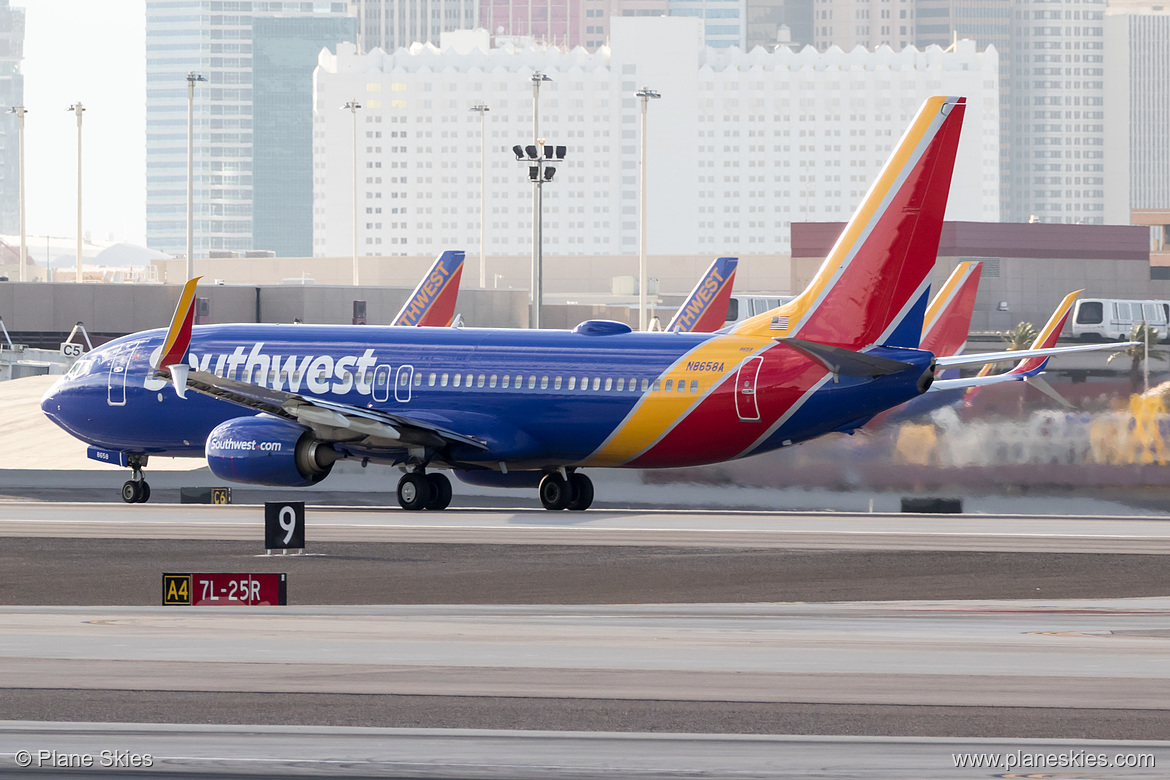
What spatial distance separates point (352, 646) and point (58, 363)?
7031 cm

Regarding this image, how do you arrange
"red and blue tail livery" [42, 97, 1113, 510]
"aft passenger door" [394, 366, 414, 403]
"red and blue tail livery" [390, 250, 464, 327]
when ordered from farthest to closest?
"red and blue tail livery" [390, 250, 464, 327] < "aft passenger door" [394, 366, 414, 403] < "red and blue tail livery" [42, 97, 1113, 510]

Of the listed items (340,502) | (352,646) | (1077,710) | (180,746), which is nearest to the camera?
(180,746)

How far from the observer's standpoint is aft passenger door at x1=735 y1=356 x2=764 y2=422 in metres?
31.8

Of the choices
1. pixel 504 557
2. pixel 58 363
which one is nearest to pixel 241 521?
pixel 504 557

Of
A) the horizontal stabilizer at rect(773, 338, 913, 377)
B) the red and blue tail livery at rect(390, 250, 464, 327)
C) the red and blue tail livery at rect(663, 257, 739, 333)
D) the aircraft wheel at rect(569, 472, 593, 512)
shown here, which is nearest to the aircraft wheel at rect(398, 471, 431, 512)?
the aircraft wheel at rect(569, 472, 593, 512)

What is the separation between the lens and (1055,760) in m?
11.0

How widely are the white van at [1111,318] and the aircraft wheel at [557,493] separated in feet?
219

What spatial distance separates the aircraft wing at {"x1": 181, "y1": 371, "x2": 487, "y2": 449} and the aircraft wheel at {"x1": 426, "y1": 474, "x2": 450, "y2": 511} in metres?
1.31

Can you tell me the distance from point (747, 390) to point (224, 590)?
551 inches

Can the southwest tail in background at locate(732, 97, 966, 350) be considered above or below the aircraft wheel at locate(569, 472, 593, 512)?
above

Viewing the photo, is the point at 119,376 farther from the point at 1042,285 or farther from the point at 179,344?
the point at 1042,285

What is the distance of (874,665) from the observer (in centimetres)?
1537

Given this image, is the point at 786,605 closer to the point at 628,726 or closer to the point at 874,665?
the point at 874,665

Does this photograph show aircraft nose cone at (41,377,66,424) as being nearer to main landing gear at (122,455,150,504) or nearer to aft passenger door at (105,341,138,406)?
aft passenger door at (105,341,138,406)
